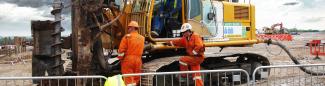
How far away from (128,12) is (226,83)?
2.42 m

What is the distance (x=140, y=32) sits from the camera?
9.50m

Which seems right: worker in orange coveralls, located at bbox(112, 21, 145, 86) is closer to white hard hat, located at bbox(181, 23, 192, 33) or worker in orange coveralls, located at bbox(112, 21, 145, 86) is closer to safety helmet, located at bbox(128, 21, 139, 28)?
safety helmet, located at bbox(128, 21, 139, 28)

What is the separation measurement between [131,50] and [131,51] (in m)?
0.02

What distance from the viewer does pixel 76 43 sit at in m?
8.53

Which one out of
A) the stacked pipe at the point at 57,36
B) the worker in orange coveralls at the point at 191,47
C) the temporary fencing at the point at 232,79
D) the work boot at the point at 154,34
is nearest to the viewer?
the temporary fencing at the point at 232,79

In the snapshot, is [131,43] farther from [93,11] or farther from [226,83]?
[226,83]

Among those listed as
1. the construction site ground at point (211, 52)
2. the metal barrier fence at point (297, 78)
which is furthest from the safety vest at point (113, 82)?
the construction site ground at point (211, 52)

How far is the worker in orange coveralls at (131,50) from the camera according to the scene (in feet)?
29.1

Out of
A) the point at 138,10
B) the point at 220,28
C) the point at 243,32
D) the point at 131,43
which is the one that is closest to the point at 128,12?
the point at 138,10

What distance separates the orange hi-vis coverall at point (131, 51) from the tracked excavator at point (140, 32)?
0.34 meters

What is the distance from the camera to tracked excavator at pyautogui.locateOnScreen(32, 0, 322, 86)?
845cm

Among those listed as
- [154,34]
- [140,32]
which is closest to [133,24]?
[140,32]

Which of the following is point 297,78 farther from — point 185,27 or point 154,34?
point 154,34

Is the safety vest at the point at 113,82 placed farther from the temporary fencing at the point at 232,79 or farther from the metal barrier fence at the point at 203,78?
the metal barrier fence at the point at 203,78
